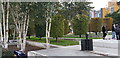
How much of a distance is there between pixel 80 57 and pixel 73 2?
7688 millimetres

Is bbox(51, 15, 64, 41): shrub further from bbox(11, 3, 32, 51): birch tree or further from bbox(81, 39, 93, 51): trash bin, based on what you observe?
bbox(81, 39, 93, 51): trash bin

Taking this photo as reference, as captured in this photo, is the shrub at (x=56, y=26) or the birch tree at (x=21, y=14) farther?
the shrub at (x=56, y=26)

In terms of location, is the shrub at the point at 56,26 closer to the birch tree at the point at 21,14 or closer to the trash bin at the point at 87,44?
the birch tree at the point at 21,14

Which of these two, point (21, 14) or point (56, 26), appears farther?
point (56, 26)

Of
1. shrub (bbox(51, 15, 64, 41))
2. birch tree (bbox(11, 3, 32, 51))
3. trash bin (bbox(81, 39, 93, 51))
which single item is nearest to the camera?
trash bin (bbox(81, 39, 93, 51))

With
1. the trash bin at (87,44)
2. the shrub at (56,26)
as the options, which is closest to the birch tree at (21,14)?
the shrub at (56,26)

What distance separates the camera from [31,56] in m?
8.44

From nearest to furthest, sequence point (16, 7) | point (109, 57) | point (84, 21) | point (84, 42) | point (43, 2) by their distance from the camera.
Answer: point (109, 57)
point (84, 42)
point (43, 2)
point (16, 7)
point (84, 21)

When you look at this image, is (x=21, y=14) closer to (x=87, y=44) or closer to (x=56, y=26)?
(x=56, y=26)

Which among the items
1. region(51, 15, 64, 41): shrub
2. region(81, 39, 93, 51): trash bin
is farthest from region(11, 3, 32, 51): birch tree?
region(81, 39, 93, 51): trash bin

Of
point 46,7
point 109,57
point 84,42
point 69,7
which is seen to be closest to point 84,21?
point 69,7

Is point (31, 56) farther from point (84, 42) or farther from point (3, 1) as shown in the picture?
point (3, 1)

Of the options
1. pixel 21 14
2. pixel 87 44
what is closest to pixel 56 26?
pixel 21 14

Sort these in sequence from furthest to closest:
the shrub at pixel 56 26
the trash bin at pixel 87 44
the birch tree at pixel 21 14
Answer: the shrub at pixel 56 26, the birch tree at pixel 21 14, the trash bin at pixel 87 44
